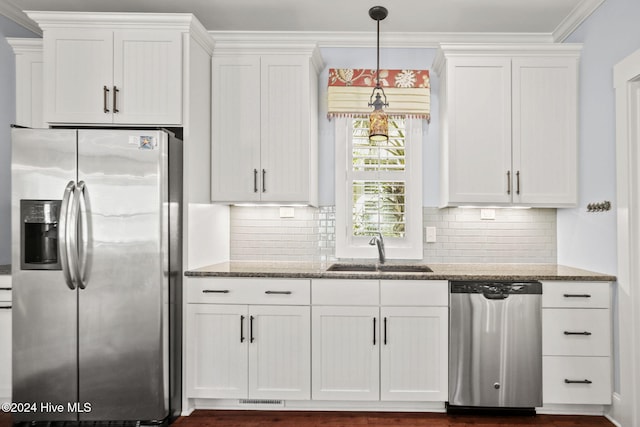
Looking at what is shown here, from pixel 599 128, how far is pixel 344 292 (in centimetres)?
200

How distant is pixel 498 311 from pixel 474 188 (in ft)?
2.91

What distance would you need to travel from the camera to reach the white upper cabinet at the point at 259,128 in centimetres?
306

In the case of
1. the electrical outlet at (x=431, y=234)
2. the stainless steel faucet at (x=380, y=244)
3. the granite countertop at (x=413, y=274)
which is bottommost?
the granite countertop at (x=413, y=274)

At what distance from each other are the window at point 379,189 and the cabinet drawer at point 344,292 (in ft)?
2.26

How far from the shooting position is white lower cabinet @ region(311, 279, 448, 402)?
8.76ft

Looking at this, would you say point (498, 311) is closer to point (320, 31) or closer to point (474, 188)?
point (474, 188)

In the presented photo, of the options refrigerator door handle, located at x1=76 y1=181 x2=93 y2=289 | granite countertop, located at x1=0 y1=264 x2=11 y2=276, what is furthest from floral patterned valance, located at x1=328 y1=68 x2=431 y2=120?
granite countertop, located at x1=0 y1=264 x2=11 y2=276

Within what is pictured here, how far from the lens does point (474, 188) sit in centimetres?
301

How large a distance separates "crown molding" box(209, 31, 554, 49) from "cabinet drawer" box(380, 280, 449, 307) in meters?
1.92

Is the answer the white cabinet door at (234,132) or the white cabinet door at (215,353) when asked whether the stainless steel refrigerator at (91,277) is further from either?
the white cabinet door at (234,132)

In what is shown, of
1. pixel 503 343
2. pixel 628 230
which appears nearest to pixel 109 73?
pixel 503 343

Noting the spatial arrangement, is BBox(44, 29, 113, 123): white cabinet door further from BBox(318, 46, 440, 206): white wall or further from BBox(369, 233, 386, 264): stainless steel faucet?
BBox(369, 233, 386, 264): stainless steel faucet

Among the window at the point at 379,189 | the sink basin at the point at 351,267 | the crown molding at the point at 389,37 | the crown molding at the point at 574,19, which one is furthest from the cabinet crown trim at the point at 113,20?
the crown molding at the point at 574,19

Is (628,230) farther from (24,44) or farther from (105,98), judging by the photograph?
(24,44)
